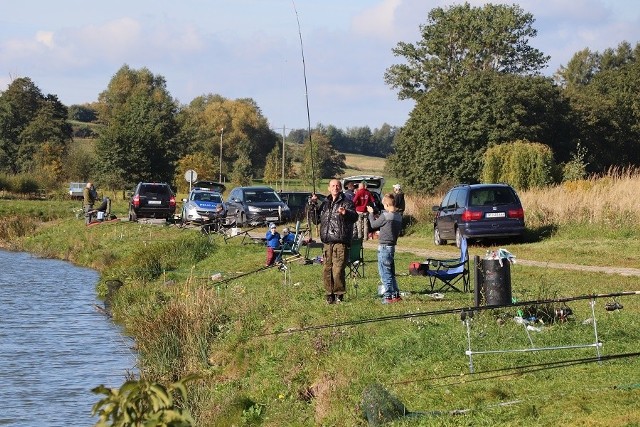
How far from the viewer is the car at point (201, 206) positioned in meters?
42.4

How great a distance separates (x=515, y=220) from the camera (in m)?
28.5

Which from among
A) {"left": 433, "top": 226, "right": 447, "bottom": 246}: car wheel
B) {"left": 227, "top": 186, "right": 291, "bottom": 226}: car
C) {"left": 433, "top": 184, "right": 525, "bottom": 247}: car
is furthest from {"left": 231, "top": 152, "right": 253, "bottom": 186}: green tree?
{"left": 433, "top": 184, "right": 525, "bottom": 247}: car

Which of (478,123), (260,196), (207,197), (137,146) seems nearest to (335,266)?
(260,196)

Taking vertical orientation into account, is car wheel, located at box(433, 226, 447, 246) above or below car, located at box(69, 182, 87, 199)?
below

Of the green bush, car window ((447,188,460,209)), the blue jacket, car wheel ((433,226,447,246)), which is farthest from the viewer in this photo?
the green bush

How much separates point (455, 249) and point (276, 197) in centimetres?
1461

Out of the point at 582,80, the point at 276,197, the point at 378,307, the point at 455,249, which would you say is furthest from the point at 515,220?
the point at 582,80

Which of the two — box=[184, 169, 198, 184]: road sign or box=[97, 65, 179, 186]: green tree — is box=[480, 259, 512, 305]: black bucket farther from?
box=[97, 65, 179, 186]: green tree

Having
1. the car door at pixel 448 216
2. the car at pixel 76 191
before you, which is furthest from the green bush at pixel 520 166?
the car at pixel 76 191

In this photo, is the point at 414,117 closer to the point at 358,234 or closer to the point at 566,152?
the point at 566,152

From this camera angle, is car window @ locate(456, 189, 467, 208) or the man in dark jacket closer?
the man in dark jacket

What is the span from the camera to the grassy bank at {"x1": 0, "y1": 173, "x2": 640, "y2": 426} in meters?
10.3

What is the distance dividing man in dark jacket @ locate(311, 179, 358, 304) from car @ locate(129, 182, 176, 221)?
29444mm

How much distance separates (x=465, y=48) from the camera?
8338 cm
